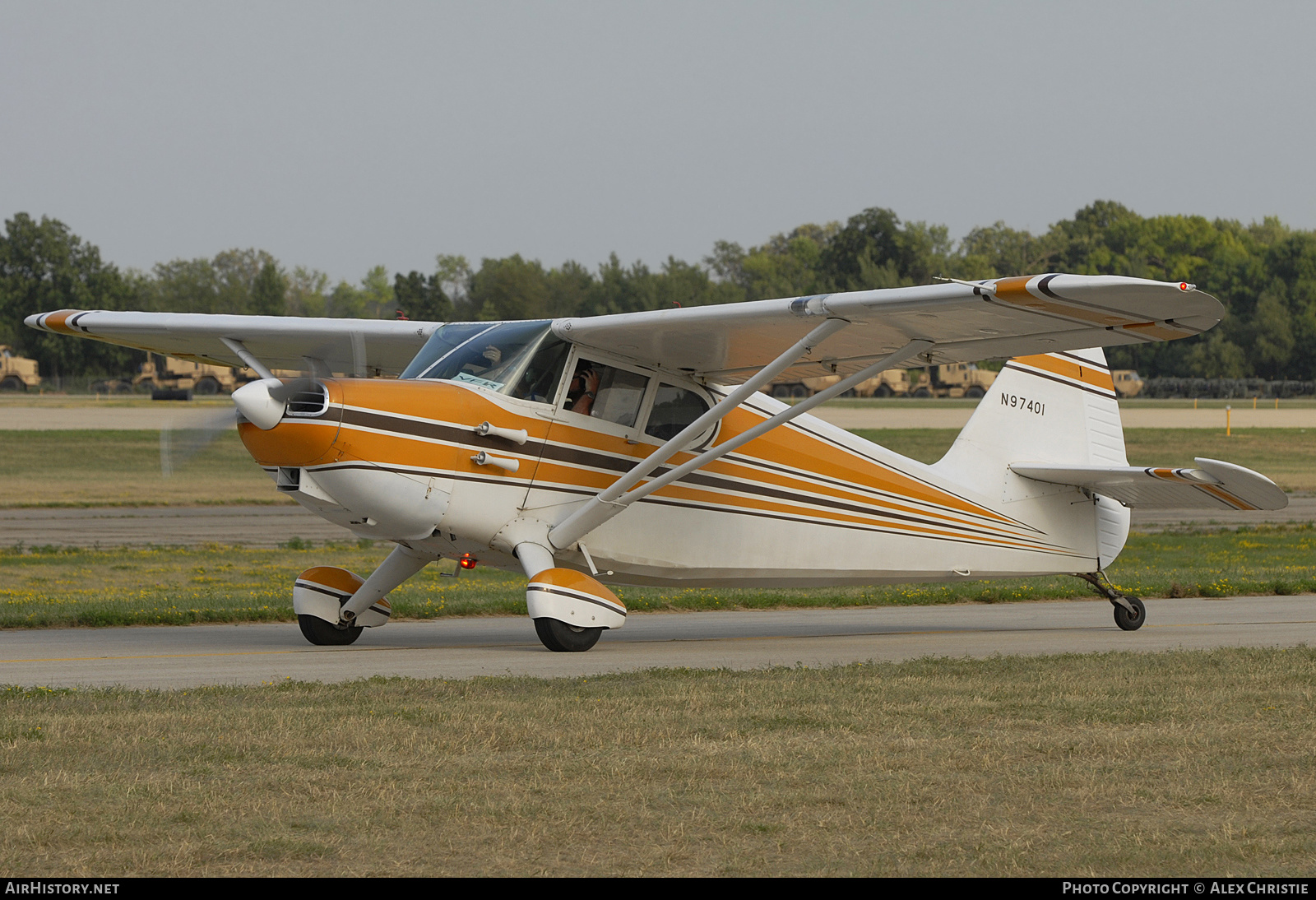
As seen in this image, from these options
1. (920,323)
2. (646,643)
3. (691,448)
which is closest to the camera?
(920,323)

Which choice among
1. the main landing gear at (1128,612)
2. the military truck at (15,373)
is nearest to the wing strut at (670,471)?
the main landing gear at (1128,612)

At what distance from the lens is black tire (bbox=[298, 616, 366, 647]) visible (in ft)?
38.6

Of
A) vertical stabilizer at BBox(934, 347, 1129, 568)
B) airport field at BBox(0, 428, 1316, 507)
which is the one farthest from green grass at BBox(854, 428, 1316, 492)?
vertical stabilizer at BBox(934, 347, 1129, 568)

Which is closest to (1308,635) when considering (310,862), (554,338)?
(554,338)

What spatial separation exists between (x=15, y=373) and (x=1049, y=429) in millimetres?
98180

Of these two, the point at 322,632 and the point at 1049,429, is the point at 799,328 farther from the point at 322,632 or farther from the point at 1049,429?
the point at 322,632

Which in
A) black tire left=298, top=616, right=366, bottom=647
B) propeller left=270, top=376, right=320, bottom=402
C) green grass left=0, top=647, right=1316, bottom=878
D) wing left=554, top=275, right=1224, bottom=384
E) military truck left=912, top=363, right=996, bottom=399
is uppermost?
wing left=554, top=275, right=1224, bottom=384

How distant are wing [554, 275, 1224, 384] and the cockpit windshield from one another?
22cm

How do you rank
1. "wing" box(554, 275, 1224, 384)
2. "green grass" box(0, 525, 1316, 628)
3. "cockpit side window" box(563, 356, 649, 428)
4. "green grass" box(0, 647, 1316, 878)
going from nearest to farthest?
"green grass" box(0, 647, 1316, 878) < "wing" box(554, 275, 1224, 384) < "cockpit side window" box(563, 356, 649, 428) < "green grass" box(0, 525, 1316, 628)

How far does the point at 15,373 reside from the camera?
321ft

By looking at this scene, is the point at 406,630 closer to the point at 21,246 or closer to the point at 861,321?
the point at 861,321

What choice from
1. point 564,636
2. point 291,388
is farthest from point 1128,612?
point 291,388

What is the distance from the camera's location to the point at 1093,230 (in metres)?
150

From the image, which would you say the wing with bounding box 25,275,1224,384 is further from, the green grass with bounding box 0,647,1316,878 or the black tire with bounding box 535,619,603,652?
the green grass with bounding box 0,647,1316,878
